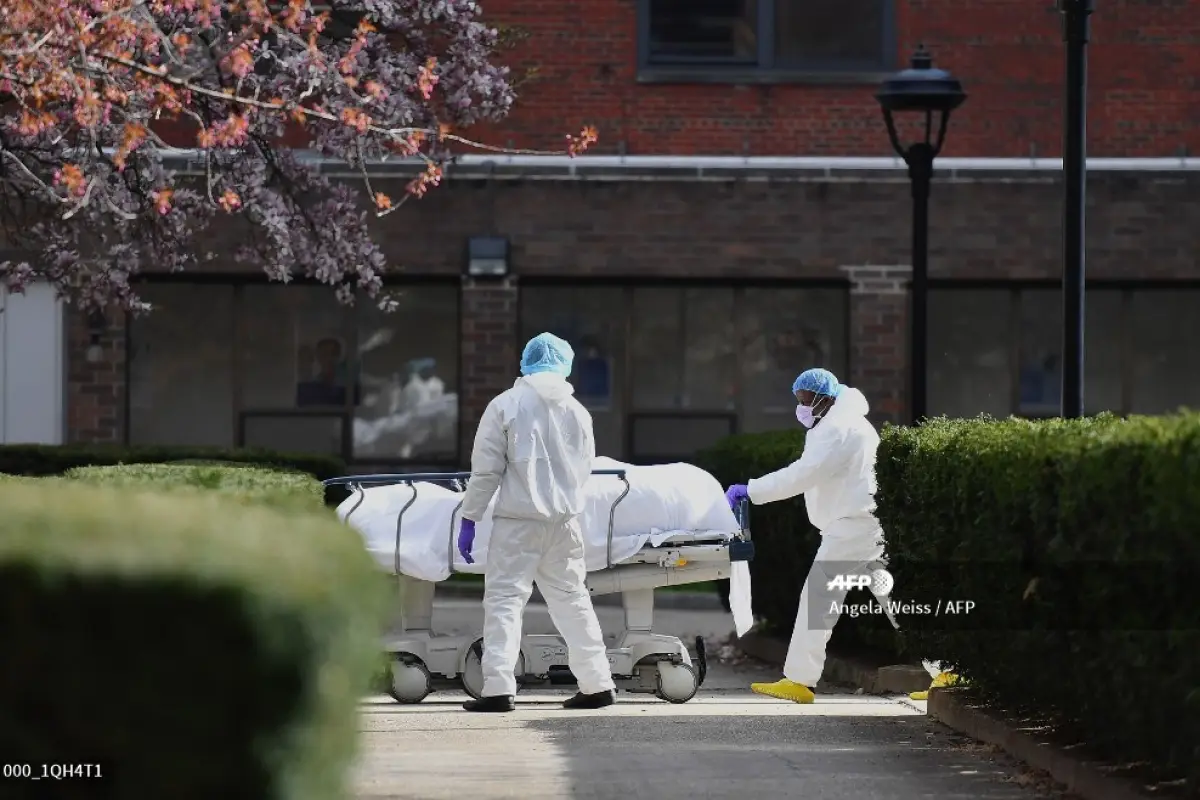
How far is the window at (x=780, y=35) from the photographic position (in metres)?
22.2

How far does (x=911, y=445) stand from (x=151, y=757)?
679 cm

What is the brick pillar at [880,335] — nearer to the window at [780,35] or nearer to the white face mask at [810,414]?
the window at [780,35]

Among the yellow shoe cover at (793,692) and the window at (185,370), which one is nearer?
the yellow shoe cover at (793,692)

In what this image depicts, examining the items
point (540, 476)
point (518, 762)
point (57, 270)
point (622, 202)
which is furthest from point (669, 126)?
point (518, 762)

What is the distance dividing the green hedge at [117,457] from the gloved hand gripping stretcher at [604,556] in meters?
5.38

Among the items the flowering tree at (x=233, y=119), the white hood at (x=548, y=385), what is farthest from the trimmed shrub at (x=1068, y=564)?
the flowering tree at (x=233, y=119)

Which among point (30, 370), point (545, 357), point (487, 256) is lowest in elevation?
point (30, 370)

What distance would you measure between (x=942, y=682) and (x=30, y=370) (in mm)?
12350

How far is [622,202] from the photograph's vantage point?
2202 cm

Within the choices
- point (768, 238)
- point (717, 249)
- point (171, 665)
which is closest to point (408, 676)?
point (171, 665)

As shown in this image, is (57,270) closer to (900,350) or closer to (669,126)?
(669,126)

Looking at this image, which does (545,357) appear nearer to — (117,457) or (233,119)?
(233,119)

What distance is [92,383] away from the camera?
2188 centimetres

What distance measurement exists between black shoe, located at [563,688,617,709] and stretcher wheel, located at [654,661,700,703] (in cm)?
60
